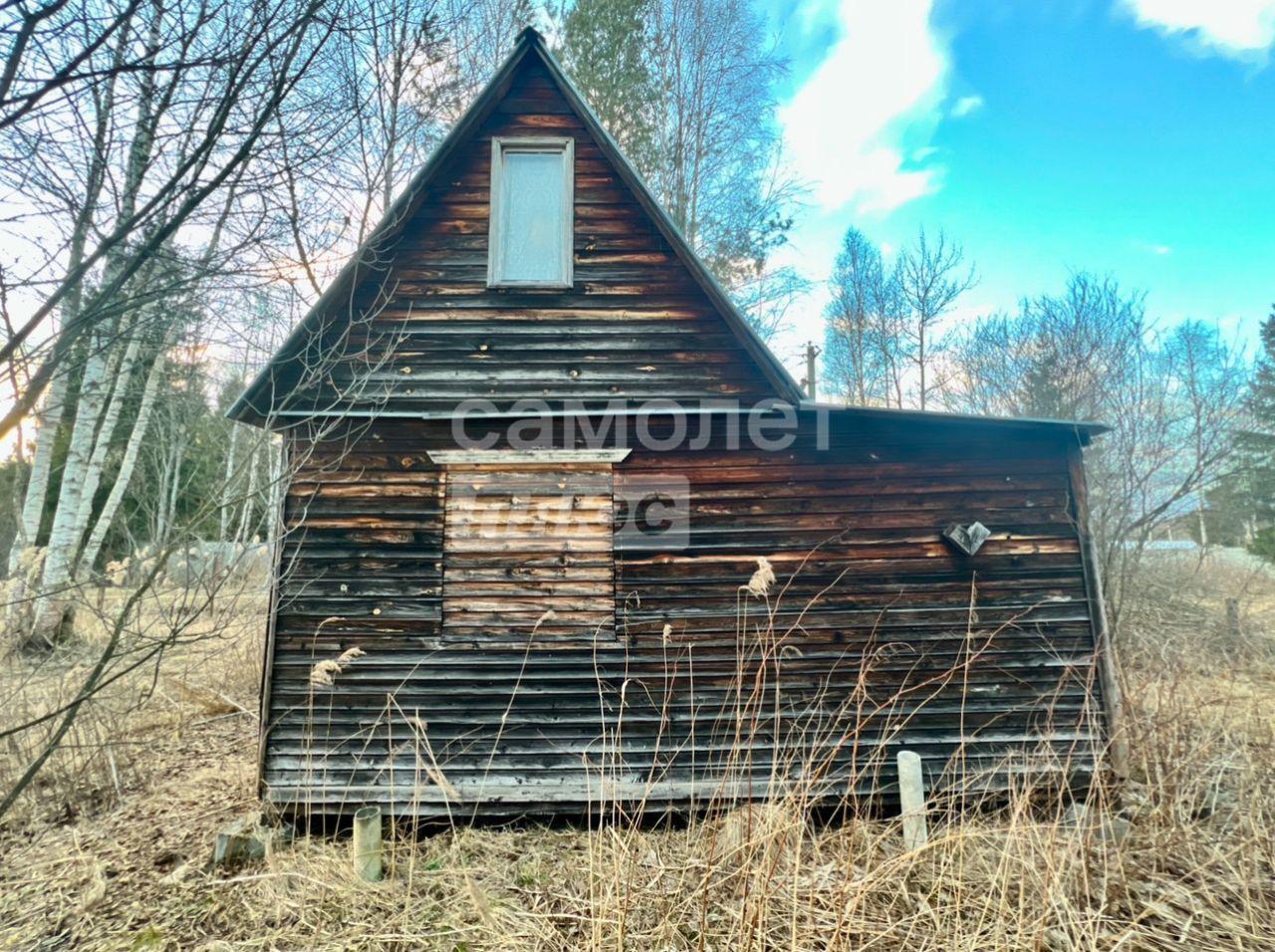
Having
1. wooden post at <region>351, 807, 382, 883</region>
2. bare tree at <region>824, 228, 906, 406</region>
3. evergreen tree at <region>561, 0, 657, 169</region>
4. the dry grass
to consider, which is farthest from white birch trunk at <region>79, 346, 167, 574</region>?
bare tree at <region>824, 228, 906, 406</region>

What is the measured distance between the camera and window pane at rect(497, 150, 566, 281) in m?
5.78

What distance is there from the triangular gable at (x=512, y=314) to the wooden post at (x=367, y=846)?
3.25 m

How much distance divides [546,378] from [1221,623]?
13.5m

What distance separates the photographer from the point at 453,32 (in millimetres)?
11789

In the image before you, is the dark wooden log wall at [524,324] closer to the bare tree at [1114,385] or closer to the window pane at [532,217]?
the window pane at [532,217]

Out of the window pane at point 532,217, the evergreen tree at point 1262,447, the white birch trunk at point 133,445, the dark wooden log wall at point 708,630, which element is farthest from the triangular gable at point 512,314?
the evergreen tree at point 1262,447

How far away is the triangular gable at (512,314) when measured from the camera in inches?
A: 210

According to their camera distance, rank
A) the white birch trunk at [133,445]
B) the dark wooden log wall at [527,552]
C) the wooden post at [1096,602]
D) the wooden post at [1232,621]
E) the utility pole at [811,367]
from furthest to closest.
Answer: the utility pole at [811,367], the wooden post at [1232,621], the white birch trunk at [133,445], the dark wooden log wall at [527,552], the wooden post at [1096,602]

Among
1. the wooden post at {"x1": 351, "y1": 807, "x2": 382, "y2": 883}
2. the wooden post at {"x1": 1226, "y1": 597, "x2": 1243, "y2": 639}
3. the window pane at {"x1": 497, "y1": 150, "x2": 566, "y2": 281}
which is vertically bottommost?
the wooden post at {"x1": 351, "y1": 807, "x2": 382, "y2": 883}

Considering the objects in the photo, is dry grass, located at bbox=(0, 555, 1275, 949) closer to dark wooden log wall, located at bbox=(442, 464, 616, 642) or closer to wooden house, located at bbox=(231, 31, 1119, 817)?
wooden house, located at bbox=(231, 31, 1119, 817)

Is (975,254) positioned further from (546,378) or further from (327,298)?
(327,298)

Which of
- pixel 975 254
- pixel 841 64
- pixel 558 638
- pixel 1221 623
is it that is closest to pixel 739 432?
pixel 558 638

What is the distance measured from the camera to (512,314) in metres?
5.58

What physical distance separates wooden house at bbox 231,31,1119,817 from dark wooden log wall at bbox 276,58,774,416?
29 millimetres
